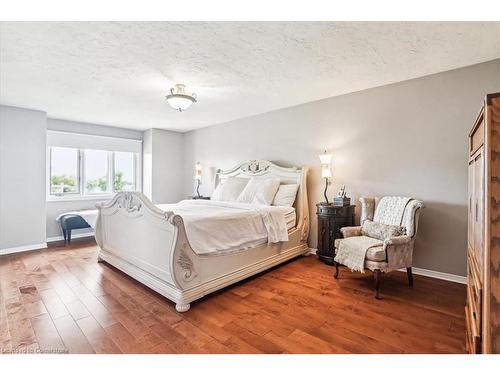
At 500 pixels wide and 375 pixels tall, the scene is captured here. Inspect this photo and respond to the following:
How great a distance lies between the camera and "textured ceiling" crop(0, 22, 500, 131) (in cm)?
199

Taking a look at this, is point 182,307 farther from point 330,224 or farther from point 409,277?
point 409,277

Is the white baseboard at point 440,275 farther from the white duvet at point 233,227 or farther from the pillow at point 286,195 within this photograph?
the pillow at point 286,195

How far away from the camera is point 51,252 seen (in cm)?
402

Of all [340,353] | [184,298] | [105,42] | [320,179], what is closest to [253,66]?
[105,42]

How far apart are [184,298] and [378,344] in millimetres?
1533

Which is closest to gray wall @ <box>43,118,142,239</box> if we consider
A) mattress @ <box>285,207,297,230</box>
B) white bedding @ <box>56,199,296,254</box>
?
white bedding @ <box>56,199,296,254</box>

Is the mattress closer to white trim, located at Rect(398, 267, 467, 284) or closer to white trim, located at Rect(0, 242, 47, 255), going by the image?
white trim, located at Rect(398, 267, 467, 284)

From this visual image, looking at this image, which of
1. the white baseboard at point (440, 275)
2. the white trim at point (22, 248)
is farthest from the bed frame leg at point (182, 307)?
the white trim at point (22, 248)

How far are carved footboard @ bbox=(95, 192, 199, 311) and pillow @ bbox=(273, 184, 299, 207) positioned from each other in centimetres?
184

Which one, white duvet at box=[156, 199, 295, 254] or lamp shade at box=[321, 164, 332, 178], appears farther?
lamp shade at box=[321, 164, 332, 178]

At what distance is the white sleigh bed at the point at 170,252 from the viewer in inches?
85.7

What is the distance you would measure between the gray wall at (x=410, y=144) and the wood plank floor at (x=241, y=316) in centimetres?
65

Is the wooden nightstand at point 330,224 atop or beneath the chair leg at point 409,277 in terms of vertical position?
atop

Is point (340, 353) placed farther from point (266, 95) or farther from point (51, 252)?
point (51, 252)
